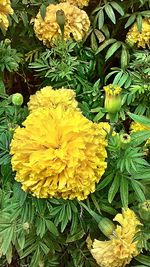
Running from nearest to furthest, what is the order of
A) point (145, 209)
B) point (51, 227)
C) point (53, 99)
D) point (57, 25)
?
point (145, 209) < point (51, 227) < point (53, 99) < point (57, 25)

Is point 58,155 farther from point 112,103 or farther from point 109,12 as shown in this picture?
point 109,12

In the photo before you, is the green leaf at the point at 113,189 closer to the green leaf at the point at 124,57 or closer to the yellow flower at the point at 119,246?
the yellow flower at the point at 119,246

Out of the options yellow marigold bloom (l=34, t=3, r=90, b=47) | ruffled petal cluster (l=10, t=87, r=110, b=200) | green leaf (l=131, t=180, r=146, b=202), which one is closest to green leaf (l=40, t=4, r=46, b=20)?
yellow marigold bloom (l=34, t=3, r=90, b=47)

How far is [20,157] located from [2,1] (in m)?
0.44

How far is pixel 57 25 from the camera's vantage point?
62.0 inches

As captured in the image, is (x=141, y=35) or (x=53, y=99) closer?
(x=53, y=99)

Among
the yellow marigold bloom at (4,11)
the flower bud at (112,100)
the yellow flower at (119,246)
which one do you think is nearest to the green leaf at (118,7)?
the yellow marigold bloom at (4,11)

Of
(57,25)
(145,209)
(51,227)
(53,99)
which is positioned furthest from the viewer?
(57,25)

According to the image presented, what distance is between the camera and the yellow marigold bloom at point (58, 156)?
3.75ft

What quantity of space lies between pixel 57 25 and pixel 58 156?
56cm

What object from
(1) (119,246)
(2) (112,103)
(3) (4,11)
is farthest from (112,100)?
(3) (4,11)

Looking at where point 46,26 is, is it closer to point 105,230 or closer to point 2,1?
point 2,1

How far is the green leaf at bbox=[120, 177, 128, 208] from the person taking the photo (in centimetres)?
122

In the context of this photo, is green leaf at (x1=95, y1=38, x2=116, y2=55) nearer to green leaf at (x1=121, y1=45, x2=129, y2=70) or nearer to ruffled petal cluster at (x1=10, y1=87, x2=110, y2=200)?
green leaf at (x1=121, y1=45, x2=129, y2=70)
